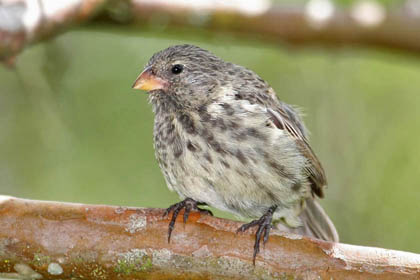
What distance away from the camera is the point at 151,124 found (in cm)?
620

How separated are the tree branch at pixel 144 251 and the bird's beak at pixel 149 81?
96 centimetres

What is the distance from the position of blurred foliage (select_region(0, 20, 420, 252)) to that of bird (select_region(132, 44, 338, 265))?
1.56 meters

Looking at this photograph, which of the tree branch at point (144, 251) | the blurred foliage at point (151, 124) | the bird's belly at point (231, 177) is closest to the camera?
the tree branch at point (144, 251)

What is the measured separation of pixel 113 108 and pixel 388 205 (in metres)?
2.58

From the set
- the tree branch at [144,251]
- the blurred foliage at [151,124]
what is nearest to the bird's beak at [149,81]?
the tree branch at [144,251]

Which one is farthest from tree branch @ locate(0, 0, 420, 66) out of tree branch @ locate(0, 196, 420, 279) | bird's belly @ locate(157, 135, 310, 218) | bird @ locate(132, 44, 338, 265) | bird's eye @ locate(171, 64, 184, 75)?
tree branch @ locate(0, 196, 420, 279)

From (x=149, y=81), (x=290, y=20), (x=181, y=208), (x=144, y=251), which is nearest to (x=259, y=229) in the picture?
(x=181, y=208)

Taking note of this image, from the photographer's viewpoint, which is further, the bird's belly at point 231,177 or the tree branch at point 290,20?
the tree branch at point 290,20

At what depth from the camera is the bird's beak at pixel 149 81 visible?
372 centimetres

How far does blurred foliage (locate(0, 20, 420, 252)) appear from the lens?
547 cm

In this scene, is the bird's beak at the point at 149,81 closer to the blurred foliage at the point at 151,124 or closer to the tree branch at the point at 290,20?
the tree branch at the point at 290,20

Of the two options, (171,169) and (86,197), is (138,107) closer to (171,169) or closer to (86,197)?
(86,197)

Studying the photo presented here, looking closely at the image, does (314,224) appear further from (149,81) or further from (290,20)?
(290,20)

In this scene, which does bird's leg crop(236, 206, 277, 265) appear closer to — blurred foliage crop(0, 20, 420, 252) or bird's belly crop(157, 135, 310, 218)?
bird's belly crop(157, 135, 310, 218)
